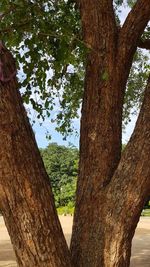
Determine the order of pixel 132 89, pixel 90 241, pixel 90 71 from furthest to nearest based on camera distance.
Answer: pixel 132 89 → pixel 90 71 → pixel 90 241

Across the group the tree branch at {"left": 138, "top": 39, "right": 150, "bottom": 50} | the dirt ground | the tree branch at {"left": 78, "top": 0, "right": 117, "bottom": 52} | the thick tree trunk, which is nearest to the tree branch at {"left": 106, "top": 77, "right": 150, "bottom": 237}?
the thick tree trunk

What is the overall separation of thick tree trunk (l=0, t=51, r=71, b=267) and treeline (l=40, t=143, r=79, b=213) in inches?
820

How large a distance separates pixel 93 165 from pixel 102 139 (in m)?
0.25

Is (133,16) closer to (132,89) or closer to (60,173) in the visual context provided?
(132,89)

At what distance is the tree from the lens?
353 cm

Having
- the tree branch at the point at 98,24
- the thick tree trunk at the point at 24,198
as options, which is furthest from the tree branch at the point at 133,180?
the tree branch at the point at 98,24

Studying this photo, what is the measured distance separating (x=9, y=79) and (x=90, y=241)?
1.59m

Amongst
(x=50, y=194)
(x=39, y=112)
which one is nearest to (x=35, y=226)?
(x=50, y=194)

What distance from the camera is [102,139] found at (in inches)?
179

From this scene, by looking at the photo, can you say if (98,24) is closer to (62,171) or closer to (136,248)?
(136,248)

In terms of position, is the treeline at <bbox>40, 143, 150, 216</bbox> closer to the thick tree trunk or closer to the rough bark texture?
the rough bark texture

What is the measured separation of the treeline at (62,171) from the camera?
25736mm

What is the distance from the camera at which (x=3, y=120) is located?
11.6ft

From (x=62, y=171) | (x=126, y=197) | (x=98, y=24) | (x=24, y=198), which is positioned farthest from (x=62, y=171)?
(x=24, y=198)
